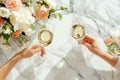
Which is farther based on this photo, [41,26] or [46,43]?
[41,26]

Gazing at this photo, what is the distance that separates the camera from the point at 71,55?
1543mm

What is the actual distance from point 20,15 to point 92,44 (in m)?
0.44

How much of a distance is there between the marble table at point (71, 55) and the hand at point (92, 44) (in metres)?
0.09

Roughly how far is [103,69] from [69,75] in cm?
20

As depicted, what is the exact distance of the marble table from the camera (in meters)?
1.48

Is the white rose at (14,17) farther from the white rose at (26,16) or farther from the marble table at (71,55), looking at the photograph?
the marble table at (71,55)

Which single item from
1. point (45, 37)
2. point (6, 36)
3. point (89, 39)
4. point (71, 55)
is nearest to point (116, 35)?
point (89, 39)

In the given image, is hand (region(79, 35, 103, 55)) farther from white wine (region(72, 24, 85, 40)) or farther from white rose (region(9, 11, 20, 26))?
white rose (region(9, 11, 20, 26))

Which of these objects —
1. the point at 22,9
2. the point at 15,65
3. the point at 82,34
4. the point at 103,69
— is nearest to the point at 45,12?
the point at 22,9

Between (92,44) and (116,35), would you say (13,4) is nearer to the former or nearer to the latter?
(92,44)

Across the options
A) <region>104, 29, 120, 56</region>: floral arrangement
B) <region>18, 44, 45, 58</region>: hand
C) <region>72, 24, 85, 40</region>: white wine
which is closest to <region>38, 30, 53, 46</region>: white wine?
<region>18, 44, 45, 58</region>: hand

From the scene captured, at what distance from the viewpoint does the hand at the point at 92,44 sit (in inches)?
57.7

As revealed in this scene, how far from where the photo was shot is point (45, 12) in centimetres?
144

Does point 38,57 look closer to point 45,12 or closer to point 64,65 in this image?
point 64,65
